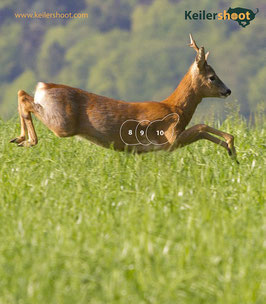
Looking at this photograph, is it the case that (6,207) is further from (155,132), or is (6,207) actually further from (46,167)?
(155,132)

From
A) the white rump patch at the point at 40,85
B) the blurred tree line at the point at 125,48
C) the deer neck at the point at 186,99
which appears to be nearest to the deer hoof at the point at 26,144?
the white rump patch at the point at 40,85

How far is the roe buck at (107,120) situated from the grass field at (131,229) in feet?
0.50

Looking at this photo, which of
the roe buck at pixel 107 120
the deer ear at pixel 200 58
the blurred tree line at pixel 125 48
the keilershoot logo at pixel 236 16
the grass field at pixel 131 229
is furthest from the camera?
the blurred tree line at pixel 125 48

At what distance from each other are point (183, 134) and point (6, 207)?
2.54 meters

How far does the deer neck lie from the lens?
7973mm

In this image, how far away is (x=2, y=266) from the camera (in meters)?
4.39

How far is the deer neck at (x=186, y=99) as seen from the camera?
7973mm

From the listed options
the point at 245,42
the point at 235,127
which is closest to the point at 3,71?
the point at 245,42

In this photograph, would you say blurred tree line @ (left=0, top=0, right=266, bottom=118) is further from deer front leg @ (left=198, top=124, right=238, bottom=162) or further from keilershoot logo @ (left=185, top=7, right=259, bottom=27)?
deer front leg @ (left=198, top=124, right=238, bottom=162)

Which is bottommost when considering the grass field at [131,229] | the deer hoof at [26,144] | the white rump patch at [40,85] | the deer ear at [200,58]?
the grass field at [131,229]

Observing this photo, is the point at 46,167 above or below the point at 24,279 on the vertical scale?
above

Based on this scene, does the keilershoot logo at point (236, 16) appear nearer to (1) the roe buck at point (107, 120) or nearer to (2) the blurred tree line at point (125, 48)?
(1) the roe buck at point (107, 120)

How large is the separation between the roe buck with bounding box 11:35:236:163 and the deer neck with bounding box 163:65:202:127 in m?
0.05

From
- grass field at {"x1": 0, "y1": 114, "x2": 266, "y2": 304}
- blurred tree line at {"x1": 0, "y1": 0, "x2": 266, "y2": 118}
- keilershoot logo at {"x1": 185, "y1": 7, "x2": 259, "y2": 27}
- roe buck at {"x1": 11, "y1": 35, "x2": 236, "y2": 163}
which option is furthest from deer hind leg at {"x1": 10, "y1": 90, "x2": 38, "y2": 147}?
blurred tree line at {"x1": 0, "y1": 0, "x2": 266, "y2": 118}
